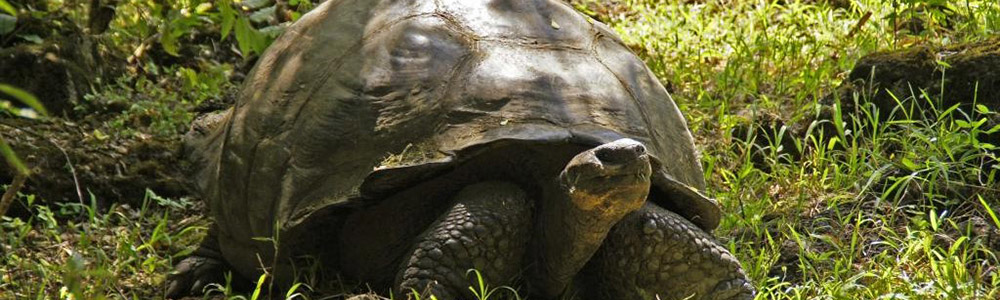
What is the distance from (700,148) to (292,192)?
2.10 meters

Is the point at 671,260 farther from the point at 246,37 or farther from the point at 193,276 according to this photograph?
the point at 193,276

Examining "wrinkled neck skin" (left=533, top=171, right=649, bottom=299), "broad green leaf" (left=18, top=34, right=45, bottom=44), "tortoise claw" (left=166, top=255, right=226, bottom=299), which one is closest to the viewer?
"wrinkled neck skin" (left=533, top=171, right=649, bottom=299)

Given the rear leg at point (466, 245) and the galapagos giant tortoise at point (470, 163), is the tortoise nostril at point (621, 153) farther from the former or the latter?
the rear leg at point (466, 245)

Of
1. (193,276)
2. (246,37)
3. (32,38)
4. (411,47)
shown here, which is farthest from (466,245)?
(32,38)

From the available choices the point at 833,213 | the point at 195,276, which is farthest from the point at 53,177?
the point at 833,213

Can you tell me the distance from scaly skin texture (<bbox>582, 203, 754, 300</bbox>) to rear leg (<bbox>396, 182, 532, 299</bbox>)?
11.8 inches

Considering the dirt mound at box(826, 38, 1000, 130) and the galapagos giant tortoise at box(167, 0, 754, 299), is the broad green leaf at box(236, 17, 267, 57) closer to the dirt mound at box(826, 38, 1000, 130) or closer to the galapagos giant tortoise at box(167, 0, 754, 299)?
the galapagos giant tortoise at box(167, 0, 754, 299)

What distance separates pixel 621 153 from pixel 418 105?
79cm

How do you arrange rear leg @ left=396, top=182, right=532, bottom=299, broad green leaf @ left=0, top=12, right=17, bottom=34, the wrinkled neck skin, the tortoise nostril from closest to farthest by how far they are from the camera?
the tortoise nostril, the wrinkled neck skin, rear leg @ left=396, top=182, right=532, bottom=299, broad green leaf @ left=0, top=12, right=17, bottom=34

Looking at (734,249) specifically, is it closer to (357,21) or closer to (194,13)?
(357,21)

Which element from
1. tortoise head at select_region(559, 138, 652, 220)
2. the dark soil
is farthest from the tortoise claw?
the dark soil

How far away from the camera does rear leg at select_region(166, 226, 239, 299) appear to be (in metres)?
4.24

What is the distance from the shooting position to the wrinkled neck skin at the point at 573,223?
3.10 meters

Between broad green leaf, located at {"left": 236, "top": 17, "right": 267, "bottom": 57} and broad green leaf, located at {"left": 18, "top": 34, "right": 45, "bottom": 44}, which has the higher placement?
broad green leaf, located at {"left": 236, "top": 17, "right": 267, "bottom": 57}
